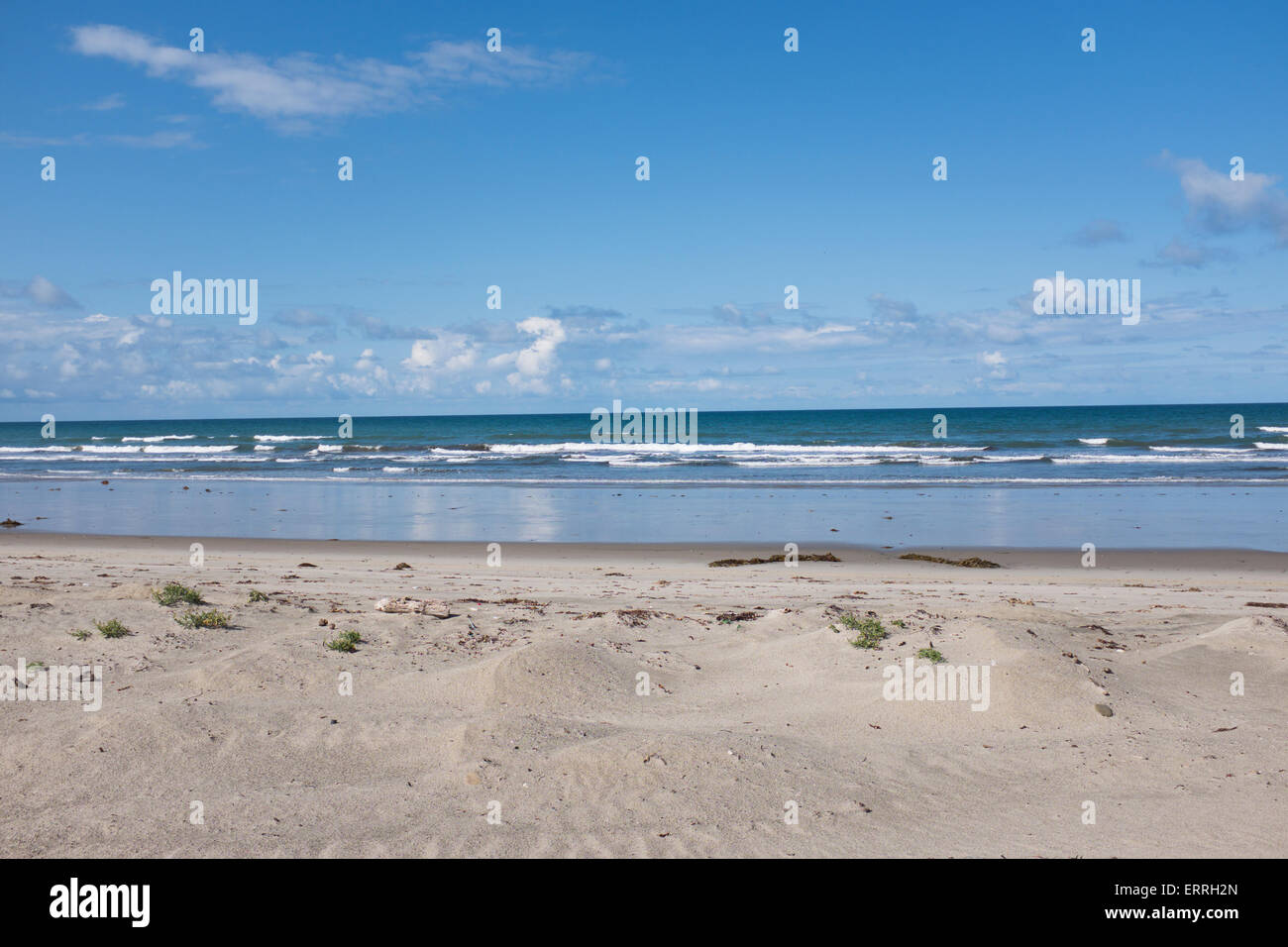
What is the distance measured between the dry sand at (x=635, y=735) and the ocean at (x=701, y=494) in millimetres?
7942

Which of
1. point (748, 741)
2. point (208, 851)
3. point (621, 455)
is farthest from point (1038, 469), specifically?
point (208, 851)

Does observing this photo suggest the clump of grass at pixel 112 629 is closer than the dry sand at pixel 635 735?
No

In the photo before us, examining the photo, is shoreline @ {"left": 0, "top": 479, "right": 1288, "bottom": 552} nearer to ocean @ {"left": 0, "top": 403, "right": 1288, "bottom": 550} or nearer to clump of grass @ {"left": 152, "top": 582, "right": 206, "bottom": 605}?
ocean @ {"left": 0, "top": 403, "right": 1288, "bottom": 550}

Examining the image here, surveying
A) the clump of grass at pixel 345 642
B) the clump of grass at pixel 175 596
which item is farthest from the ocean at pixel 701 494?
the clump of grass at pixel 345 642

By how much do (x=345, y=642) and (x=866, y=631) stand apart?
4.28m

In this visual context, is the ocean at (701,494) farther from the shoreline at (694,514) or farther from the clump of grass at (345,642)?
the clump of grass at (345,642)

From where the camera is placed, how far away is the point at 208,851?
158 inches

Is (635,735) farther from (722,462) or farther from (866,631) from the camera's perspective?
(722,462)

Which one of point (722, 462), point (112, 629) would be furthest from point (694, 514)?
point (722, 462)

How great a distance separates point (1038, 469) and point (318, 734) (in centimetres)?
3255

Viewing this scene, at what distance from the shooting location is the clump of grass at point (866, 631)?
23.2ft

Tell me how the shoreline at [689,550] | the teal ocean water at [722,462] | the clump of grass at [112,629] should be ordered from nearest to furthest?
the clump of grass at [112,629], the shoreline at [689,550], the teal ocean water at [722,462]
